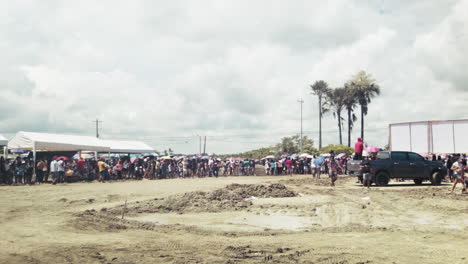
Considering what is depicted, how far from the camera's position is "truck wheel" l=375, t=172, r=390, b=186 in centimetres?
1994

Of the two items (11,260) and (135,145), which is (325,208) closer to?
(11,260)

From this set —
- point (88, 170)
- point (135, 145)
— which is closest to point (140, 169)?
point (88, 170)

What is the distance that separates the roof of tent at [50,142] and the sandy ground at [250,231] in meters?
12.5

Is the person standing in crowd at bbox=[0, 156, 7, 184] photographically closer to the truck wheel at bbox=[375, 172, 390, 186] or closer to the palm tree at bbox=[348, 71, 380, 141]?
the truck wheel at bbox=[375, 172, 390, 186]

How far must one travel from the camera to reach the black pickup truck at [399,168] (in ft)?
65.6

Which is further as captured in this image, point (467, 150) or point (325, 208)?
point (467, 150)

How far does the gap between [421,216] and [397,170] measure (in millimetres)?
9755

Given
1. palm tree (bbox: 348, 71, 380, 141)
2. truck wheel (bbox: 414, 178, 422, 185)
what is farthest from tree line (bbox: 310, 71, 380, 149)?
truck wheel (bbox: 414, 178, 422, 185)

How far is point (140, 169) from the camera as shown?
99.2 feet

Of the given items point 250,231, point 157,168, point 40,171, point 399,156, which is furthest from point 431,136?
point 40,171

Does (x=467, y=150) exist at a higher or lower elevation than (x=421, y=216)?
higher

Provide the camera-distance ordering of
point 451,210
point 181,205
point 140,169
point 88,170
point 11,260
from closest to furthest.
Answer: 1. point 11,260
2. point 451,210
3. point 181,205
4. point 88,170
5. point 140,169

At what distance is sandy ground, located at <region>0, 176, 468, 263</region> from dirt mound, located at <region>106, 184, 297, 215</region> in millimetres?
109

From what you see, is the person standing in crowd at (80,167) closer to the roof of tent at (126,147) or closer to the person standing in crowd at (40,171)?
the person standing in crowd at (40,171)
